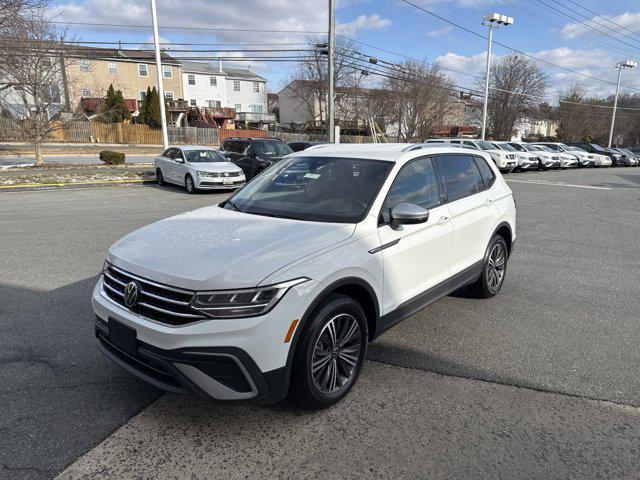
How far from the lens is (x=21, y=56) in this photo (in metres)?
17.9

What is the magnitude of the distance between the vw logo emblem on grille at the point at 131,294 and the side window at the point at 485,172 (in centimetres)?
386

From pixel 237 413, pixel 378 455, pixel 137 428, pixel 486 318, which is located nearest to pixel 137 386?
pixel 137 428

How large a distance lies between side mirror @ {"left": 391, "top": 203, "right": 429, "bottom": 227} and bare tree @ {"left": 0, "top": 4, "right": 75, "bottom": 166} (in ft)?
63.0

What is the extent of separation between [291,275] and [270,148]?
15.7 metres

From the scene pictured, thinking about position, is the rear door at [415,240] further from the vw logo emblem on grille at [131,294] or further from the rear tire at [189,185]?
the rear tire at [189,185]

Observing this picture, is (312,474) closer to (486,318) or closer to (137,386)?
(137,386)

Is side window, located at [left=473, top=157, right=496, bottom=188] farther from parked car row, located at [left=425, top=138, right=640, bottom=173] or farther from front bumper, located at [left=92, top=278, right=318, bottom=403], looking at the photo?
parked car row, located at [left=425, top=138, right=640, bottom=173]

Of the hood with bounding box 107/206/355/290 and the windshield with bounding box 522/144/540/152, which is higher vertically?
the windshield with bounding box 522/144/540/152

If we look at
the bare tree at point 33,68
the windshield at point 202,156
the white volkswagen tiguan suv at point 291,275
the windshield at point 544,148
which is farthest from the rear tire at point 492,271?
the windshield at point 544,148

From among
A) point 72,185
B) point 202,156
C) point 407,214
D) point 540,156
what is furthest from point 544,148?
point 407,214

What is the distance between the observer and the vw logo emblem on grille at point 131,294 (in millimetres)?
2750

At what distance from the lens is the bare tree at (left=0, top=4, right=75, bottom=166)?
1720 cm

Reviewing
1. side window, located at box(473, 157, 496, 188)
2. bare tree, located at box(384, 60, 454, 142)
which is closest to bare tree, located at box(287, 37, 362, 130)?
bare tree, located at box(384, 60, 454, 142)

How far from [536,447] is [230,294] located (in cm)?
206
